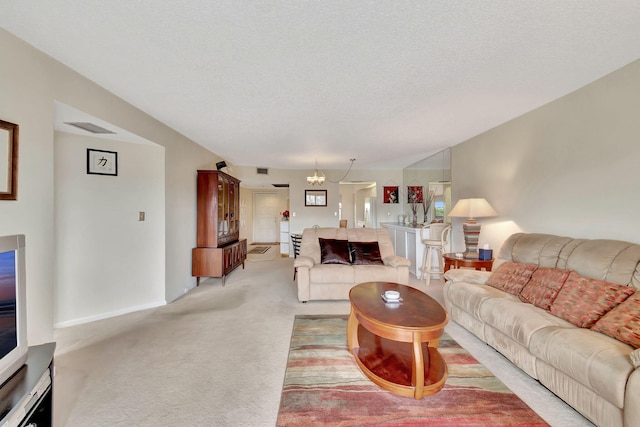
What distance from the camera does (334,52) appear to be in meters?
1.81

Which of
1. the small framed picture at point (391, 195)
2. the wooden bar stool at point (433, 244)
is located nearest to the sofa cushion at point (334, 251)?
the wooden bar stool at point (433, 244)

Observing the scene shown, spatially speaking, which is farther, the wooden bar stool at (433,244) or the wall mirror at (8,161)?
the wooden bar stool at (433,244)

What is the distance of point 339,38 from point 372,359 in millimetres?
2371

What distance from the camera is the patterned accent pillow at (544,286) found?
1981mm

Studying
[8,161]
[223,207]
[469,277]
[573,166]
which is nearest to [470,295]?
[469,277]

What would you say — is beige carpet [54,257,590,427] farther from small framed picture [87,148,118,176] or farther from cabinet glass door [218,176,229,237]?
small framed picture [87,148,118,176]

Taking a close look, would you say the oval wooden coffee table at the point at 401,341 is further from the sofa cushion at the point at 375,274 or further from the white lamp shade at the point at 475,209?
the white lamp shade at the point at 475,209

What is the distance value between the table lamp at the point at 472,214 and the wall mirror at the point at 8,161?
4.21 metres

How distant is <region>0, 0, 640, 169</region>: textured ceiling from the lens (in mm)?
1438

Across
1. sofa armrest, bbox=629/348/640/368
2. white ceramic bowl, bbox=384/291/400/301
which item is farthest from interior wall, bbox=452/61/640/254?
white ceramic bowl, bbox=384/291/400/301

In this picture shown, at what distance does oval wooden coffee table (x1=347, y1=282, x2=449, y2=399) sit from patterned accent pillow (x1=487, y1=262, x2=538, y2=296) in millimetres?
870

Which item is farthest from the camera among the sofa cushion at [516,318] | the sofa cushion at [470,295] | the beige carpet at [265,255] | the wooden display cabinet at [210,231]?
the beige carpet at [265,255]

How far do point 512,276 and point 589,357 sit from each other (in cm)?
109

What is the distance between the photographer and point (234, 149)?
460 cm
